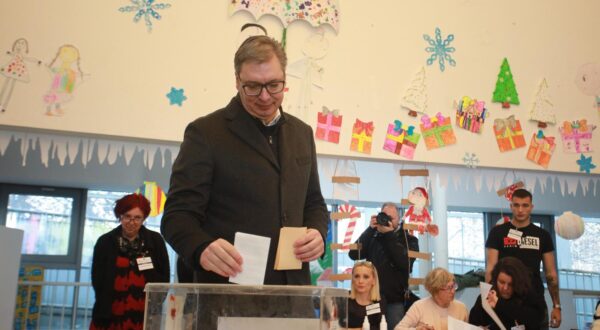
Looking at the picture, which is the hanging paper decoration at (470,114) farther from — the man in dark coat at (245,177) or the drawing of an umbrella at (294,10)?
→ the man in dark coat at (245,177)

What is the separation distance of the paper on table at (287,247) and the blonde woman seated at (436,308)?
212cm

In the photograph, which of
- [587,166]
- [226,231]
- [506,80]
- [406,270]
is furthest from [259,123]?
[587,166]

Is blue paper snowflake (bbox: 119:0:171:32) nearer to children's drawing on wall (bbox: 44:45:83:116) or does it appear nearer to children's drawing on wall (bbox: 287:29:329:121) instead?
children's drawing on wall (bbox: 44:45:83:116)

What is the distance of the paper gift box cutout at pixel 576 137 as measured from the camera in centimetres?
430

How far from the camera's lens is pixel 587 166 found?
4289 millimetres

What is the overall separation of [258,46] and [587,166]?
3506 mm

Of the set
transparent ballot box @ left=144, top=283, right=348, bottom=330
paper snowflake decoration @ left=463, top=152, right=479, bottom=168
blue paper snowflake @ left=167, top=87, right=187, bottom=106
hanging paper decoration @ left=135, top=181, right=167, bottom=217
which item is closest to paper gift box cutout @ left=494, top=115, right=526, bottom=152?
paper snowflake decoration @ left=463, top=152, right=479, bottom=168

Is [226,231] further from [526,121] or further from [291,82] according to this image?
[526,121]

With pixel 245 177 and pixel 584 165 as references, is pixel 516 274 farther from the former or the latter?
pixel 245 177

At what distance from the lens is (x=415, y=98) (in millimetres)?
→ 4082

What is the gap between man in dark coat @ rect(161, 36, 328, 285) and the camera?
1.47 m

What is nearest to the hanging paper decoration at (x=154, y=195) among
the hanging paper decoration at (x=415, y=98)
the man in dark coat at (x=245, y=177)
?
the hanging paper decoration at (x=415, y=98)

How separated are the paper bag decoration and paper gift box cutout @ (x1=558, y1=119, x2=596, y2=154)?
1130mm

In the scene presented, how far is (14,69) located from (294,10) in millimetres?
1760
